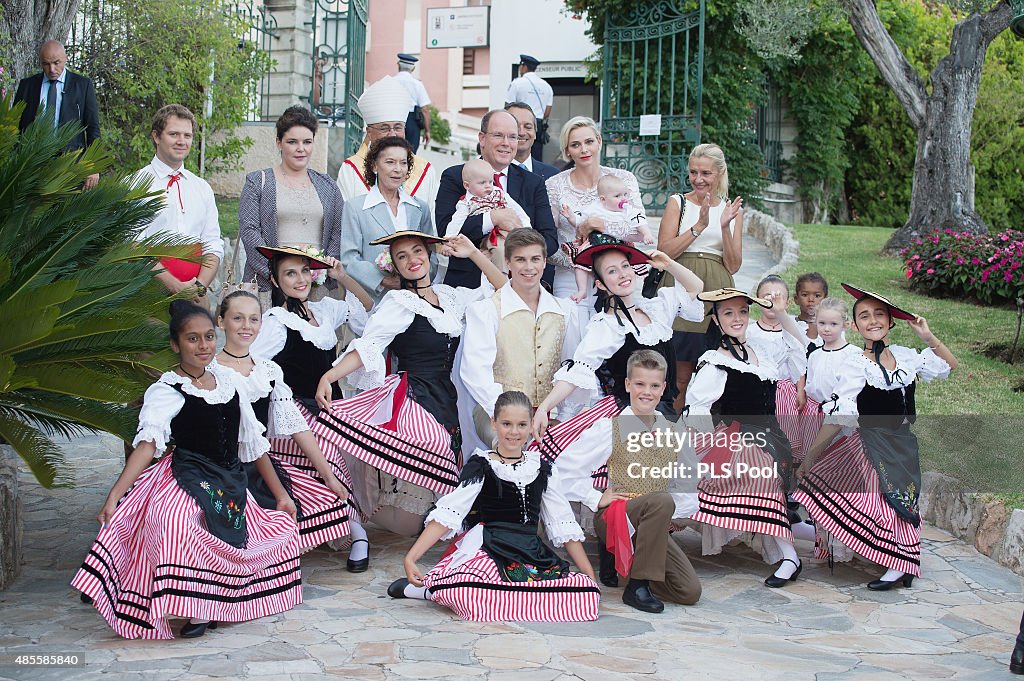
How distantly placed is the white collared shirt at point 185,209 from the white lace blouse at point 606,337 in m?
2.16

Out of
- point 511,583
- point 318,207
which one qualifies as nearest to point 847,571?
point 511,583

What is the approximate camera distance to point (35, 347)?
15.7 ft

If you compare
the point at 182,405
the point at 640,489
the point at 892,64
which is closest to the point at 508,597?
the point at 640,489

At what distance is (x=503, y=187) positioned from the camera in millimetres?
6395

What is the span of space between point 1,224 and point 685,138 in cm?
1129

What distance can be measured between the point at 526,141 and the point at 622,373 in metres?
1.96

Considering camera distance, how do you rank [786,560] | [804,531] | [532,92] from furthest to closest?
1. [532,92]
2. [804,531]
3. [786,560]

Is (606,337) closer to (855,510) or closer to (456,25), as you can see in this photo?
(855,510)

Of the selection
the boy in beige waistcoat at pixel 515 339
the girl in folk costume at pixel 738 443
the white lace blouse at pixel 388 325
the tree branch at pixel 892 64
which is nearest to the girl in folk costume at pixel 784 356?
the girl in folk costume at pixel 738 443

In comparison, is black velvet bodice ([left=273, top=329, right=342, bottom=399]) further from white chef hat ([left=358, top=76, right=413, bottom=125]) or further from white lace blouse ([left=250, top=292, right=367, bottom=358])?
white chef hat ([left=358, top=76, right=413, bottom=125])

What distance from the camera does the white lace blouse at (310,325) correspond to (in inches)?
227

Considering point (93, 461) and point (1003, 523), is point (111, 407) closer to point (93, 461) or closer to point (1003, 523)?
point (93, 461)

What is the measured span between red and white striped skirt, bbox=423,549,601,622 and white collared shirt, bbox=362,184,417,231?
2.30 m

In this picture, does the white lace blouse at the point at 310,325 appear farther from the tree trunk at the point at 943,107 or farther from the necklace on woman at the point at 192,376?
the tree trunk at the point at 943,107
